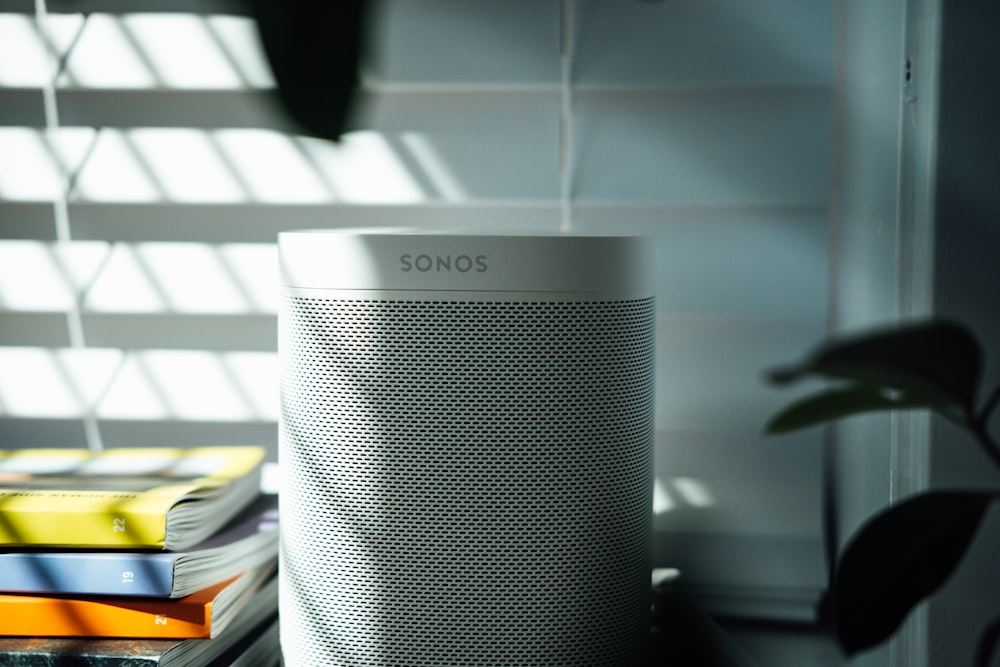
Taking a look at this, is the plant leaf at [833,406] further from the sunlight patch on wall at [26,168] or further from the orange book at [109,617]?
the sunlight patch on wall at [26,168]

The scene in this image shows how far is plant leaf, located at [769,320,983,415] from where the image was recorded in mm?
325

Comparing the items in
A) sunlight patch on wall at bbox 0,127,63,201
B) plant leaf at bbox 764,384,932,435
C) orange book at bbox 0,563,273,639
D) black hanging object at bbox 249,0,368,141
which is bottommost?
orange book at bbox 0,563,273,639

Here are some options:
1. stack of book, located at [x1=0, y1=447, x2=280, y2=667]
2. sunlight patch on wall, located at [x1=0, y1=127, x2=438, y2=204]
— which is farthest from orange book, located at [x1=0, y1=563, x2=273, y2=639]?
sunlight patch on wall, located at [x1=0, y1=127, x2=438, y2=204]

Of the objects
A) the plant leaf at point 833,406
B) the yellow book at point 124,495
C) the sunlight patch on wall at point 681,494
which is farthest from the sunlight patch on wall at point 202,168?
the plant leaf at point 833,406

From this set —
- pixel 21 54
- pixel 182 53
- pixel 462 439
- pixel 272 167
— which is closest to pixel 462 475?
pixel 462 439

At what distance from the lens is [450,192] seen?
103cm

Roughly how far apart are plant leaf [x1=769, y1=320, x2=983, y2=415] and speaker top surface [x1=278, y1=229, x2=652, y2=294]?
33cm

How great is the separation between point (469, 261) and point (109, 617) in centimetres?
47

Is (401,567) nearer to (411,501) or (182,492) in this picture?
(411,501)

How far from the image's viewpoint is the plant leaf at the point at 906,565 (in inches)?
17.4

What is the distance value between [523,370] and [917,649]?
397 mm

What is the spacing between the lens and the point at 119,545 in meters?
0.78

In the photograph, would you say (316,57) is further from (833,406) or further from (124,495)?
(124,495)

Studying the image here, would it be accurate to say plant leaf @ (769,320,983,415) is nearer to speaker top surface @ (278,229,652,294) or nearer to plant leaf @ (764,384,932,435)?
plant leaf @ (764,384,932,435)
